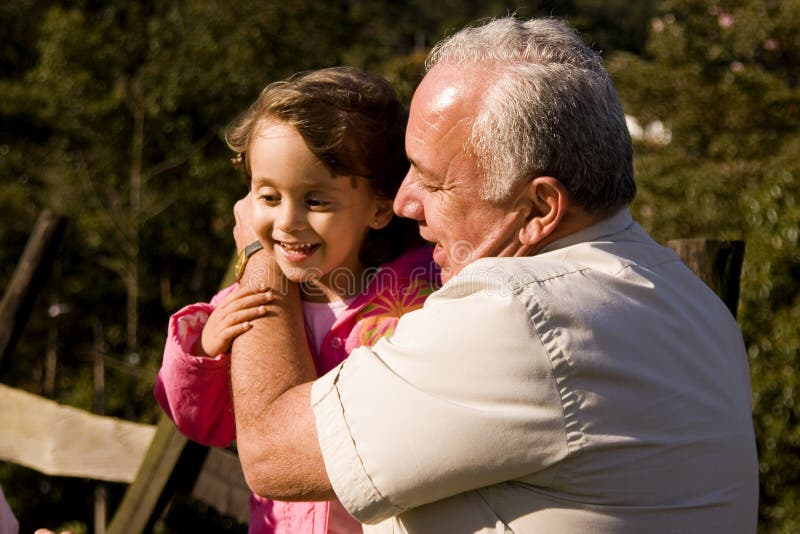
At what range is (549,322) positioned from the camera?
1.68 metres

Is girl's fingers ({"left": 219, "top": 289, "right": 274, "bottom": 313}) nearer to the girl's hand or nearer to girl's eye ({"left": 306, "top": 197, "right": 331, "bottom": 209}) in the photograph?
the girl's hand

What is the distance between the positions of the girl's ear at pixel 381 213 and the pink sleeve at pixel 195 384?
493 millimetres

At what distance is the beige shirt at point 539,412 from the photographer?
5.42ft

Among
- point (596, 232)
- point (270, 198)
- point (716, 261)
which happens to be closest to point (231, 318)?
point (270, 198)

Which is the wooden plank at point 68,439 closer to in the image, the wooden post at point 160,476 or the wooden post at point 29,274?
the wooden post at point 29,274

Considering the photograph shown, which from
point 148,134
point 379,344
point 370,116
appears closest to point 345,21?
point 148,134

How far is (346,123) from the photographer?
7.45 feet

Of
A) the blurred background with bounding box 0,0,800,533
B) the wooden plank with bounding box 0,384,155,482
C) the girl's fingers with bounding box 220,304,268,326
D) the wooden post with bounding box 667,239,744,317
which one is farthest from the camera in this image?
the blurred background with bounding box 0,0,800,533

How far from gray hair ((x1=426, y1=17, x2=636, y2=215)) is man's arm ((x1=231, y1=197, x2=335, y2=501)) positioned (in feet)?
1.90

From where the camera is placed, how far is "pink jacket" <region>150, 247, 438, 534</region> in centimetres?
227

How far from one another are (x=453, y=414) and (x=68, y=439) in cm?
293

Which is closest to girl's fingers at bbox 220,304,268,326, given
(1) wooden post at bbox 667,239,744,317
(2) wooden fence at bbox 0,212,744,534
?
(2) wooden fence at bbox 0,212,744,534

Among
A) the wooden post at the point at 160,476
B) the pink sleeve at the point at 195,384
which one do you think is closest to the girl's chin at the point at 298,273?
the pink sleeve at the point at 195,384

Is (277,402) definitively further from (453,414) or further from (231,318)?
(453,414)
